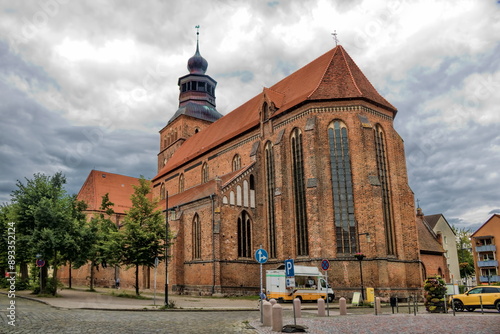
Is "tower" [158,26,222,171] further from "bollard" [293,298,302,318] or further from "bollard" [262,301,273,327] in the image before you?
"bollard" [262,301,273,327]

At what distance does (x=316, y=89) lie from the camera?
31391 millimetres

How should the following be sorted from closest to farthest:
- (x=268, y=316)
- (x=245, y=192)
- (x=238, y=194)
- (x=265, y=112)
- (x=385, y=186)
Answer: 1. (x=268, y=316)
2. (x=385, y=186)
3. (x=238, y=194)
4. (x=245, y=192)
5. (x=265, y=112)

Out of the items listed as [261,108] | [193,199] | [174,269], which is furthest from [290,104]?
[174,269]

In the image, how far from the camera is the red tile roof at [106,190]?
58125mm

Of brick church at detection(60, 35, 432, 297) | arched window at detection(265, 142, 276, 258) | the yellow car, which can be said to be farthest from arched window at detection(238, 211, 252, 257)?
the yellow car

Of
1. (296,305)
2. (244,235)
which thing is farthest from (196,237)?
(296,305)

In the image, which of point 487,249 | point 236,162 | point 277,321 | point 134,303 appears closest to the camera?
point 277,321

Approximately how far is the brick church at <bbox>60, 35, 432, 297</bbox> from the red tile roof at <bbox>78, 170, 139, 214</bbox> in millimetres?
24036

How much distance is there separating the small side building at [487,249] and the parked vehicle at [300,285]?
150 ft

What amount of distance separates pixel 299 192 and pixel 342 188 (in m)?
3.32

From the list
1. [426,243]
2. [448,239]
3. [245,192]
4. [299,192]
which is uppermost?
[245,192]

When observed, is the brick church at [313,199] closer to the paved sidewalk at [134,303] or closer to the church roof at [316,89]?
the church roof at [316,89]

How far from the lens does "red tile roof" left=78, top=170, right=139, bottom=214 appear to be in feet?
191

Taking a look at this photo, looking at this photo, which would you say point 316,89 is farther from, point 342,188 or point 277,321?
point 277,321
